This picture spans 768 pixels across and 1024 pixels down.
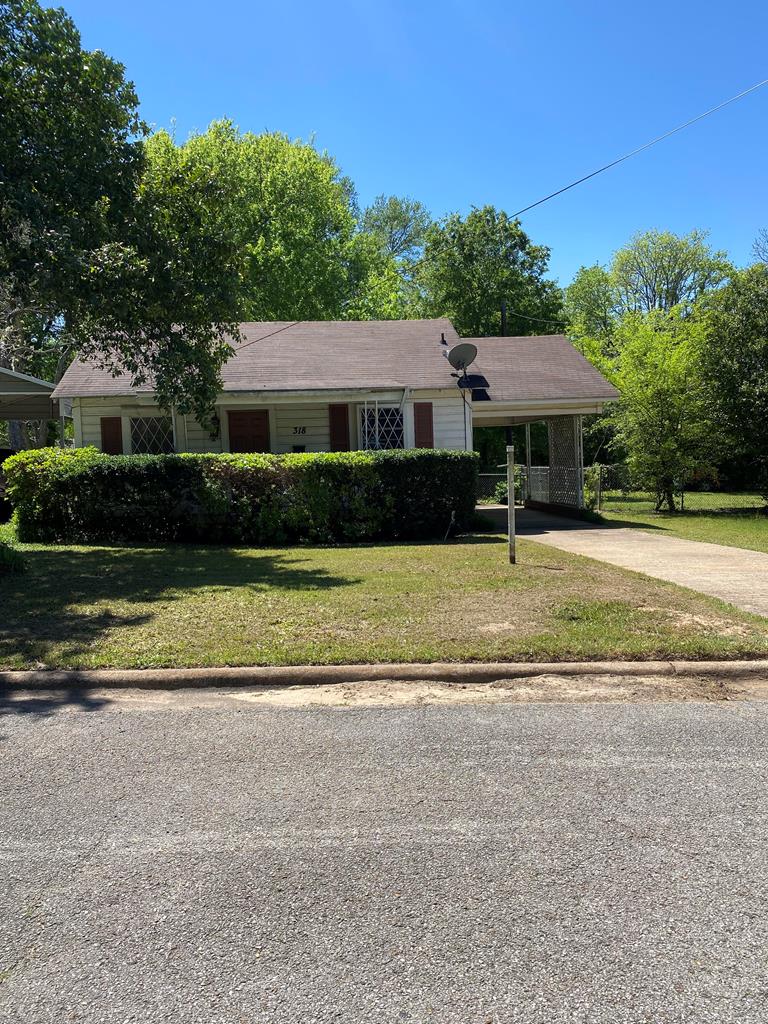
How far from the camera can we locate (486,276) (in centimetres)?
3662

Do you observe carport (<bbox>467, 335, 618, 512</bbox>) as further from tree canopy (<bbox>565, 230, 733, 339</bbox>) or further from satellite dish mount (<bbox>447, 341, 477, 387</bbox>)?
tree canopy (<bbox>565, 230, 733, 339</bbox>)

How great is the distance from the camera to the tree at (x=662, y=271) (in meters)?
51.7

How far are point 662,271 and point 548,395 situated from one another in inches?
1557

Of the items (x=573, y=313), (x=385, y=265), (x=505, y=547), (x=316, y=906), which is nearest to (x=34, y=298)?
(x=505, y=547)

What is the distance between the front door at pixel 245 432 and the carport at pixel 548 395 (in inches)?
209

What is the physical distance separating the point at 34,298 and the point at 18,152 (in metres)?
1.99

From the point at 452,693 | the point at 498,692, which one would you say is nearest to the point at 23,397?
the point at 452,693

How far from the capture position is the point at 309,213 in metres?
32.2

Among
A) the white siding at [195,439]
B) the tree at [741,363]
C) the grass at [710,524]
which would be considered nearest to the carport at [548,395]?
the grass at [710,524]

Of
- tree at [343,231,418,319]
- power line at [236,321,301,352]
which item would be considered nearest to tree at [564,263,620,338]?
tree at [343,231,418,319]

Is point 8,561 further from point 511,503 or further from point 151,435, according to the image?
point 151,435

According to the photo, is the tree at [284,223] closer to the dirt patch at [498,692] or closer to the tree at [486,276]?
the tree at [486,276]

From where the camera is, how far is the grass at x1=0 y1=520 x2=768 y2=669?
6.04 metres

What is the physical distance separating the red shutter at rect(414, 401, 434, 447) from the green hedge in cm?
454
